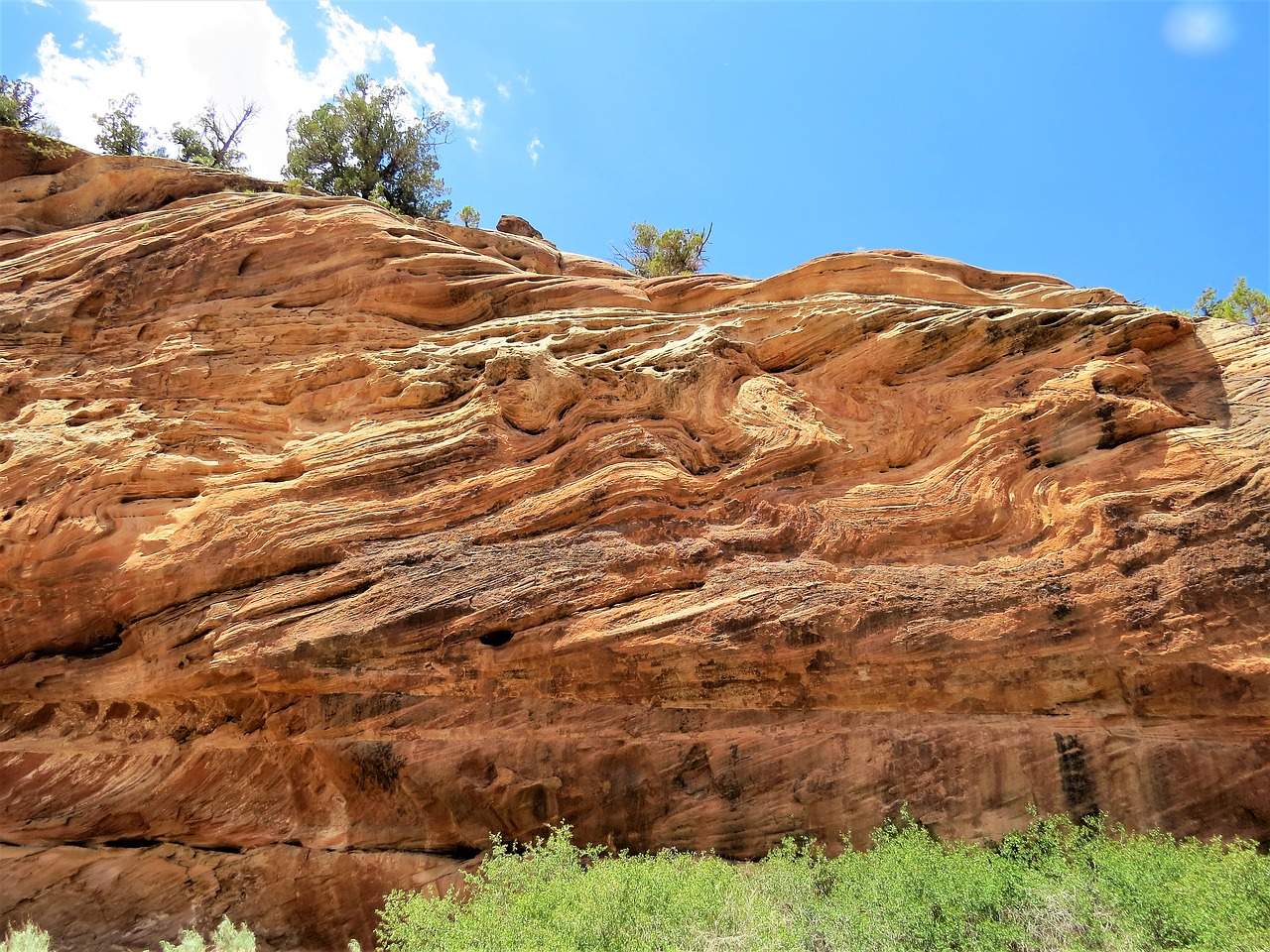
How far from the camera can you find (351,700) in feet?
35.0

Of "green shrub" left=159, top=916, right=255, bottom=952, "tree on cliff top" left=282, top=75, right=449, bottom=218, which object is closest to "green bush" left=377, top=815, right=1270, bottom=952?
"green shrub" left=159, top=916, right=255, bottom=952

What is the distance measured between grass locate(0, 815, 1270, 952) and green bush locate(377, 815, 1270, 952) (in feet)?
0.06

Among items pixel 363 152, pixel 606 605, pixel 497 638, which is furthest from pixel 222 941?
pixel 363 152

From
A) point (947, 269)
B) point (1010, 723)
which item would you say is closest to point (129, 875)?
point (1010, 723)

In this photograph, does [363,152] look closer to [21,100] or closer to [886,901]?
[21,100]

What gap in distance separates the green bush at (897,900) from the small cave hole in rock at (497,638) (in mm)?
2691

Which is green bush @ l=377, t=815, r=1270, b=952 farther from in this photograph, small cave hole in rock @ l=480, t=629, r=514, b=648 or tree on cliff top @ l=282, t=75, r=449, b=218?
tree on cliff top @ l=282, t=75, r=449, b=218

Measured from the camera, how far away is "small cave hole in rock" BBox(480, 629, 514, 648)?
10.5 m

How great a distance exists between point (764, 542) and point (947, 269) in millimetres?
9020

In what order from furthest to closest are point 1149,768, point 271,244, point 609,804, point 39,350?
point 271,244, point 39,350, point 609,804, point 1149,768

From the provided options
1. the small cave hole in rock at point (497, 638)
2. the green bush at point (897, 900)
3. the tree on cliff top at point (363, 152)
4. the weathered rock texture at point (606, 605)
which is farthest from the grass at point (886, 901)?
the tree on cliff top at point (363, 152)

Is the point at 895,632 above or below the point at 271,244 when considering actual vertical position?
below

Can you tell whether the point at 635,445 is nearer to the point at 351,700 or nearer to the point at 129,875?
the point at 351,700

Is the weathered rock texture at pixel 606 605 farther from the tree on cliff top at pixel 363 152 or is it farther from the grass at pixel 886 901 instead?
the tree on cliff top at pixel 363 152
